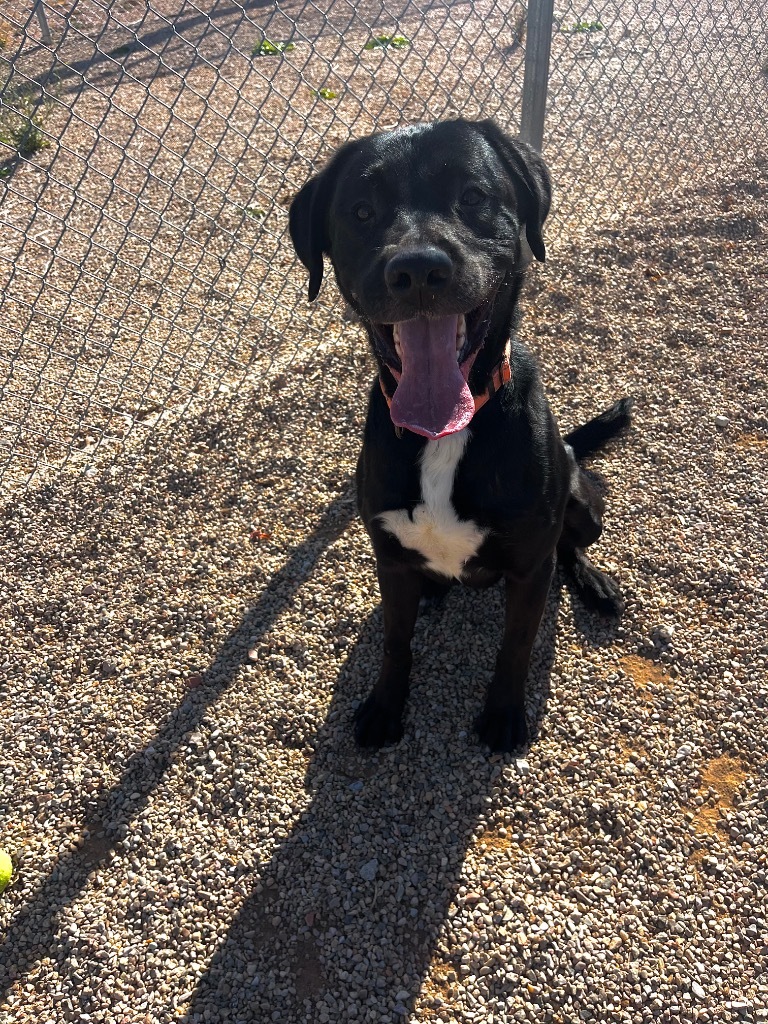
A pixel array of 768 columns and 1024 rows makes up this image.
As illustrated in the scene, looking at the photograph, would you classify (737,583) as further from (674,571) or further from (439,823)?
(439,823)

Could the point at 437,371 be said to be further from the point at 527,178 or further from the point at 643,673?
the point at 643,673

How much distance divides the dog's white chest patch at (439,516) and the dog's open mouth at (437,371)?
0.10 meters

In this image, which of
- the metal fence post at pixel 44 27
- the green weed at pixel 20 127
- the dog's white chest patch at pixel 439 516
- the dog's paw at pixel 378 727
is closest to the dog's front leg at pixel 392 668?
the dog's paw at pixel 378 727

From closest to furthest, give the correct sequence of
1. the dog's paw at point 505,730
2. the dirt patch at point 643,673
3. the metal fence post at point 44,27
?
the dog's paw at point 505,730 < the dirt patch at point 643,673 < the metal fence post at point 44,27

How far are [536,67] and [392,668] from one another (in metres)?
3.42

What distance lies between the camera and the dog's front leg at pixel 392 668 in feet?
7.97

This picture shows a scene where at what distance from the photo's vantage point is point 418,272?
182 centimetres

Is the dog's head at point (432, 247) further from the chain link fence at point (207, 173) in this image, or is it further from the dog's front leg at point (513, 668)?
the chain link fence at point (207, 173)

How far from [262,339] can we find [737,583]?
9.90 feet

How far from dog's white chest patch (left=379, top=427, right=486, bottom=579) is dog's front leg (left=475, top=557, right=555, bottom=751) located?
24 centimetres

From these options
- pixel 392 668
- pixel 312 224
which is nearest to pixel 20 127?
pixel 312 224

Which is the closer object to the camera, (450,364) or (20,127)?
(450,364)

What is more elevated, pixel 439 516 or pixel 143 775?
pixel 439 516

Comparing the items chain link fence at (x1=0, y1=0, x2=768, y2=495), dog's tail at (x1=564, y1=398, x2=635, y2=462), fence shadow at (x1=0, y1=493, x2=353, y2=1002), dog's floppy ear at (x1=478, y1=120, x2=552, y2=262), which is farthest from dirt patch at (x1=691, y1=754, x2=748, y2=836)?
chain link fence at (x1=0, y1=0, x2=768, y2=495)
